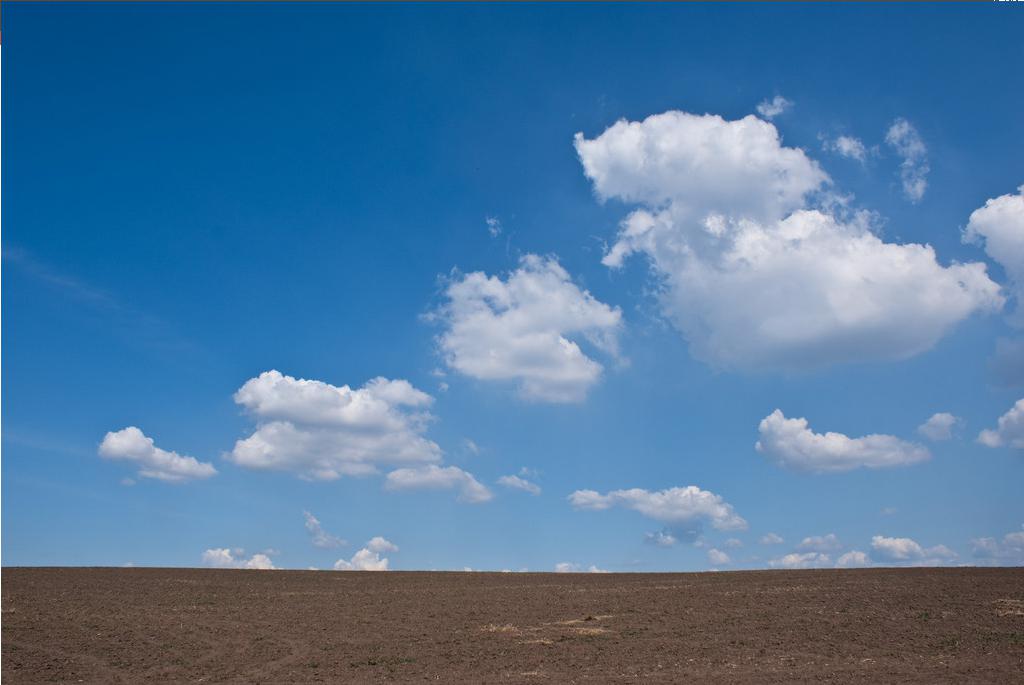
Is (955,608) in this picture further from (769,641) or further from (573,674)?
(573,674)

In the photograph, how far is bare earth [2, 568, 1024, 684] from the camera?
22375 mm

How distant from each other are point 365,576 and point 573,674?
31.7 m

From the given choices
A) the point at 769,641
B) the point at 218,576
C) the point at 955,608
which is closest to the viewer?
the point at 769,641

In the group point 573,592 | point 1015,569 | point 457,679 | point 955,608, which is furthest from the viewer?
point 1015,569

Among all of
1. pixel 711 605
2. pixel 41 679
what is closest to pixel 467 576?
pixel 711 605

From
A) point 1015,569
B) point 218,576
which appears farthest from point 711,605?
point 218,576

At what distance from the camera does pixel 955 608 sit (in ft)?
102

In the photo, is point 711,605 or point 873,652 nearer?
point 873,652

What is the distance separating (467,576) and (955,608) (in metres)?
29.3

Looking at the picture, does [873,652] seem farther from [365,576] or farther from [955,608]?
[365,576]

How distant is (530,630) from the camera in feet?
92.6

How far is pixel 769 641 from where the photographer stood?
25703 millimetres

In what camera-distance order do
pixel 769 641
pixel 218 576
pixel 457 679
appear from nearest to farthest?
1. pixel 457 679
2. pixel 769 641
3. pixel 218 576

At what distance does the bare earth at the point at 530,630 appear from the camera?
22.4 metres
